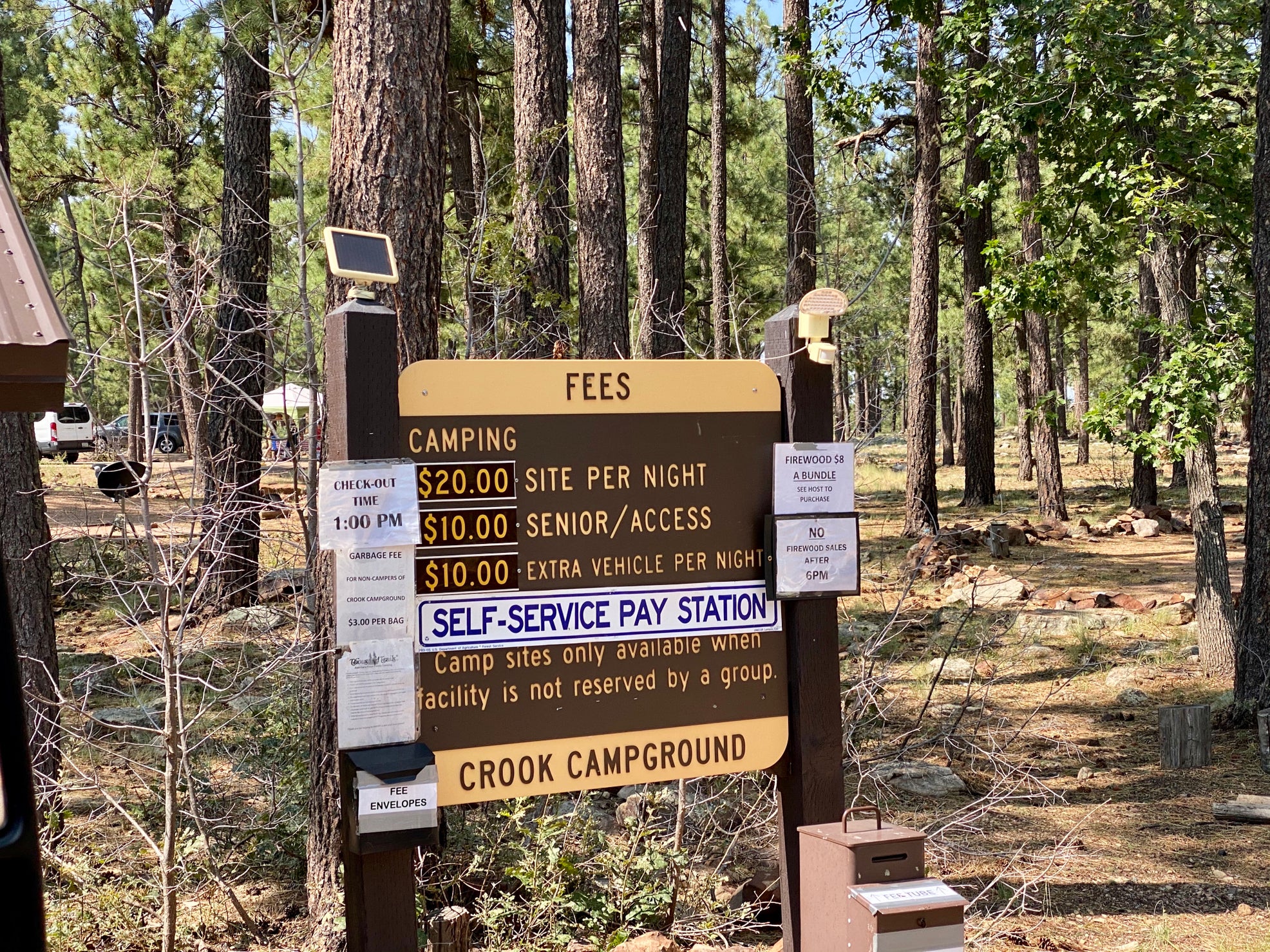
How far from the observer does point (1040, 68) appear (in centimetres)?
992

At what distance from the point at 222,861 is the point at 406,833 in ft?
7.86

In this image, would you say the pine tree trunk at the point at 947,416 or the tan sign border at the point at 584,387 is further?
the pine tree trunk at the point at 947,416

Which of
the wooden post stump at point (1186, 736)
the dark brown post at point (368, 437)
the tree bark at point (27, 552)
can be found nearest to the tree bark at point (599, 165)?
the tree bark at point (27, 552)

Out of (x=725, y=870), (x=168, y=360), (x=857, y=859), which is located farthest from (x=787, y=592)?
(x=168, y=360)

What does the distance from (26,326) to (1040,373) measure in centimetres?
1837

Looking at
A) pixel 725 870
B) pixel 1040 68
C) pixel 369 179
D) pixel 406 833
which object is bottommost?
pixel 725 870

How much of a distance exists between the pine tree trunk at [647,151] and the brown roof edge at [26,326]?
21.5 feet

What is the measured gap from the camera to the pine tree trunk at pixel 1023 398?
66.8 ft

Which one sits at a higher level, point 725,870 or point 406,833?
point 406,833

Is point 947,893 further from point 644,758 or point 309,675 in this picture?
point 309,675

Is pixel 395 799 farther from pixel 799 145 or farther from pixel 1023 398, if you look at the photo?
pixel 1023 398

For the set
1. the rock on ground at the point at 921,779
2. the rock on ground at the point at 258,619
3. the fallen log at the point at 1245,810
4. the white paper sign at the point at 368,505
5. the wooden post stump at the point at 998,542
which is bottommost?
the fallen log at the point at 1245,810

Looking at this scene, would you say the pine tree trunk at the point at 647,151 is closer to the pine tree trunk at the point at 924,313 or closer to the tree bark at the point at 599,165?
the tree bark at the point at 599,165

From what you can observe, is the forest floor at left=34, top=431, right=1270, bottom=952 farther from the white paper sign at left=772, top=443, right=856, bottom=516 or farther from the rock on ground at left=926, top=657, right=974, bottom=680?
the white paper sign at left=772, top=443, right=856, bottom=516
